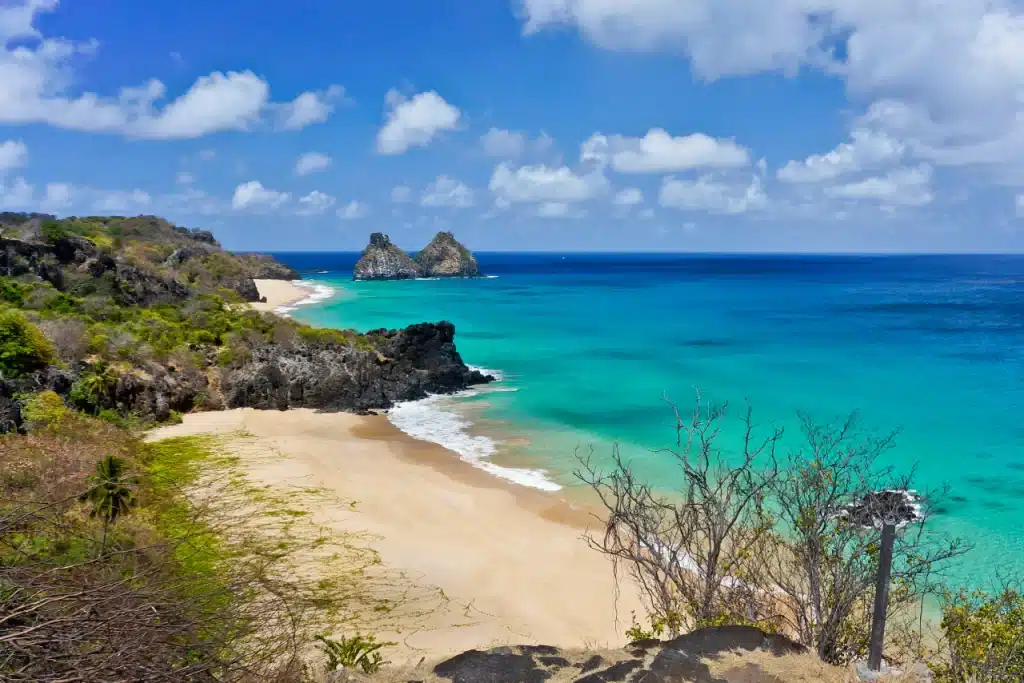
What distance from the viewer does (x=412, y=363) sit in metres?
39.5

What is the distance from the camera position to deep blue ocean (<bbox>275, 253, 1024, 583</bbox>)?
83.3 ft

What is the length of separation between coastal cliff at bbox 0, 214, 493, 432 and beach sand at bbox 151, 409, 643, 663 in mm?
3000

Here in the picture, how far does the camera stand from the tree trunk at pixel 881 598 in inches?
316

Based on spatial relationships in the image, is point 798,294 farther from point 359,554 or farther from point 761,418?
point 359,554

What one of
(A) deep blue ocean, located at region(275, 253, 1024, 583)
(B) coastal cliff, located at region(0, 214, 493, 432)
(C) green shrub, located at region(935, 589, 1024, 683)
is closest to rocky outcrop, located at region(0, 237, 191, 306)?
(B) coastal cliff, located at region(0, 214, 493, 432)

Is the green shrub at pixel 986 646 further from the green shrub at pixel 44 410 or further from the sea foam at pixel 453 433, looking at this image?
the green shrub at pixel 44 410

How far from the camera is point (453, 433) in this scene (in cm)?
2962

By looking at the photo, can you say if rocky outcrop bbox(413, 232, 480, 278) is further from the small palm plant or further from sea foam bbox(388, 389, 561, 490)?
the small palm plant

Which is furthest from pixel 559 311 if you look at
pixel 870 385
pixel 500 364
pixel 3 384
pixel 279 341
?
pixel 3 384

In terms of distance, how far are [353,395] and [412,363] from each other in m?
6.09

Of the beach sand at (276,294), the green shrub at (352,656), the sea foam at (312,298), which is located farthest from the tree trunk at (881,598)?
the beach sand at (276,294)

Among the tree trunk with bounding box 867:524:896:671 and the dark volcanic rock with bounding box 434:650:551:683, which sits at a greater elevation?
the tree trunk with bounding box 867:524:896:671

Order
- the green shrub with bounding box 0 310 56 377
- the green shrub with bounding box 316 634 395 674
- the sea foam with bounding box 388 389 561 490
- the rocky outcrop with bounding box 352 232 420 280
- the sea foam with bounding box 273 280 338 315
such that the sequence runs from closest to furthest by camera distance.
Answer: the green shrub with bounding box 316 634 395 674 < the sea foam with bounding box 388 389 561 490 < the green shrub with bounding box 0 310 56 377 < the sea foam with bounding box 273 280 338 315 < the rocky outcrop with bounding box 352 232 420 280

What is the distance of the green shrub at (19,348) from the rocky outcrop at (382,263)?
129 meters
